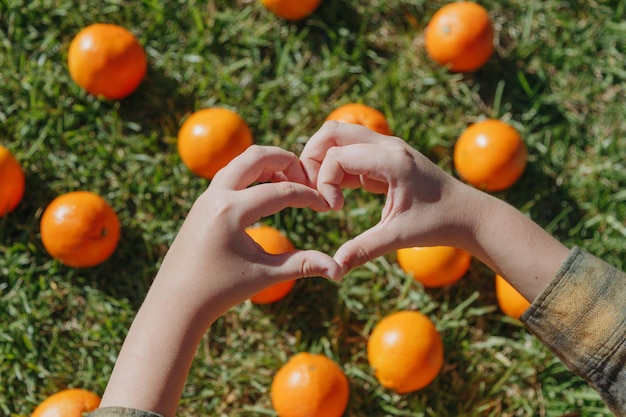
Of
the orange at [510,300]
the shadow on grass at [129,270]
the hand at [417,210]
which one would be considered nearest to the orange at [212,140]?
the shadow on grass at [129,270]

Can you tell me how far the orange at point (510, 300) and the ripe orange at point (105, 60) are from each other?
188cm

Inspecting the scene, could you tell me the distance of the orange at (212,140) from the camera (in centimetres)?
291

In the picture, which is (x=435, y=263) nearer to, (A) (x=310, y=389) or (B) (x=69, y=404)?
(A) (x=310, y=389)

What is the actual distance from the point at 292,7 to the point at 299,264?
67.2 inches

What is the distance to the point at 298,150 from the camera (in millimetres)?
3262

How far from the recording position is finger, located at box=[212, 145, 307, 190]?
2039mm

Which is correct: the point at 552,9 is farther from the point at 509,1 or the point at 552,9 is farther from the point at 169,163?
the point at 169,163

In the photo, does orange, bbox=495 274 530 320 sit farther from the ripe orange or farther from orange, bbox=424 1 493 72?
the ripe orange

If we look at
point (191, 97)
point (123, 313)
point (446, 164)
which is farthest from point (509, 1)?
point (123, 313)

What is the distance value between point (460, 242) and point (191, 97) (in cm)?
167

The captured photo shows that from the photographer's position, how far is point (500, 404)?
119 inches

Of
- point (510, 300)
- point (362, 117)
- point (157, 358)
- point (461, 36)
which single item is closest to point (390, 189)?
point (157, 358)

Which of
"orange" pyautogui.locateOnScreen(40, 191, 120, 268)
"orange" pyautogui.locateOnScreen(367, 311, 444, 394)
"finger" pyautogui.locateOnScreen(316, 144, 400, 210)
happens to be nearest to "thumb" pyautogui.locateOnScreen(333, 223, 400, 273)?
"finger" pyautogui.locateOnScreen(316, 144, 400, 210)

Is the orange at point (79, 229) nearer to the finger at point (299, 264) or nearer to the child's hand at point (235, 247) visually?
the child's hand at point (235, 247)
